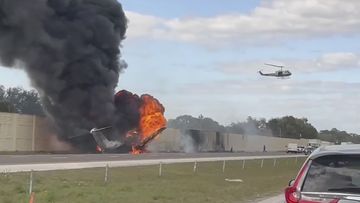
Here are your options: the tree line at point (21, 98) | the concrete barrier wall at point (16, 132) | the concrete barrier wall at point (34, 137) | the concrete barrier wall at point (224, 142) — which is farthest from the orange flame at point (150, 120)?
the tree line at point (21, 98)

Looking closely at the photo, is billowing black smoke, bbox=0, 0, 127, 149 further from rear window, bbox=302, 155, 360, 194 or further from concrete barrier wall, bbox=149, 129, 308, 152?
rear window, bbox=302, 155, 360, 194

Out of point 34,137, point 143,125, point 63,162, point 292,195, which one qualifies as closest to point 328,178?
point 292,195

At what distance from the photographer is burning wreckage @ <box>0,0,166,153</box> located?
63375mm

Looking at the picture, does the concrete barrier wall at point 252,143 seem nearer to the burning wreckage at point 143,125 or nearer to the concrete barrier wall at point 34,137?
the concrete barrier wall at point 34,137

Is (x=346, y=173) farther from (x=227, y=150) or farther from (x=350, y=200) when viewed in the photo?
(x=227, y=150)

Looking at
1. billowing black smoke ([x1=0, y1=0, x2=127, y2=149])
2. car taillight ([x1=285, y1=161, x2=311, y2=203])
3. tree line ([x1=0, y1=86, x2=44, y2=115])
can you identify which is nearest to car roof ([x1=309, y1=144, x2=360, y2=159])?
car taillight ([x1=285, y1=161, x2=311, y2=203])

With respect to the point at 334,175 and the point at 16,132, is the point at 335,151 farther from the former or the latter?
the point at 16,132

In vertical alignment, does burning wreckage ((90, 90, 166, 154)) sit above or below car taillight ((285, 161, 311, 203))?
above

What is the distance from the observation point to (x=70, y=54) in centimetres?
6844

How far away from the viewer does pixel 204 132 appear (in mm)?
101312

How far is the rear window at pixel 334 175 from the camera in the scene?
21.0ft

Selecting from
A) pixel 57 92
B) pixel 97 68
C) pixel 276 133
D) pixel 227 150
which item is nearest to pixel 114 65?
pixel 97 68

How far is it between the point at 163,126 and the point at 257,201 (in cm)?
5445

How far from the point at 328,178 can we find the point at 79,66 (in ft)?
211
